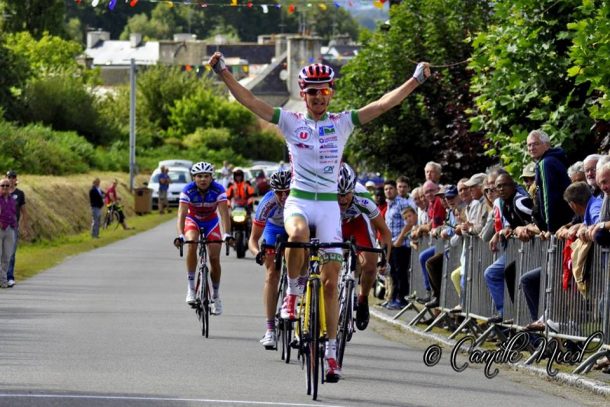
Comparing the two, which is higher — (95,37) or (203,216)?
(95,37)

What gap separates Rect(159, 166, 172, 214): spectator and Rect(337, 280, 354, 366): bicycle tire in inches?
2046

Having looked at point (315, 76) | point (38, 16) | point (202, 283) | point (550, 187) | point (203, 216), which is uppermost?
point (38, 16)

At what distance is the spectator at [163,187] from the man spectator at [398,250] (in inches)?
1677

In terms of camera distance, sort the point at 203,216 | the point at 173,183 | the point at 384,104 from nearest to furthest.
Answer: the point at 384,104 < the point at 203,216 < the point at 173,183

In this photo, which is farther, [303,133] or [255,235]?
[255,235]

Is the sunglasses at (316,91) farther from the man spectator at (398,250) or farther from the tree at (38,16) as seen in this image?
the tree at (38,16)

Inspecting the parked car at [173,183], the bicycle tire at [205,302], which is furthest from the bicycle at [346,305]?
the parked car at [173,183]

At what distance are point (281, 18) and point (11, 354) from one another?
17877cm

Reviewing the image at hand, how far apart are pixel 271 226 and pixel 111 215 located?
41397 mm

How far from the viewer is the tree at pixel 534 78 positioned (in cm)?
2119

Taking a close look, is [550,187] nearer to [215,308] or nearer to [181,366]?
[181,366]

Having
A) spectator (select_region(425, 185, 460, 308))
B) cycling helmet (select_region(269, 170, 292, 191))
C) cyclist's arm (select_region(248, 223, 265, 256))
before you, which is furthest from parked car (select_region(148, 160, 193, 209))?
cycling helmet (select_region(269, 170, 292, 191))

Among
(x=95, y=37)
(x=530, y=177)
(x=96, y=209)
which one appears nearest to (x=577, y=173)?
(x=530, y=177)

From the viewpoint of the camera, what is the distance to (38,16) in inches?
4008
